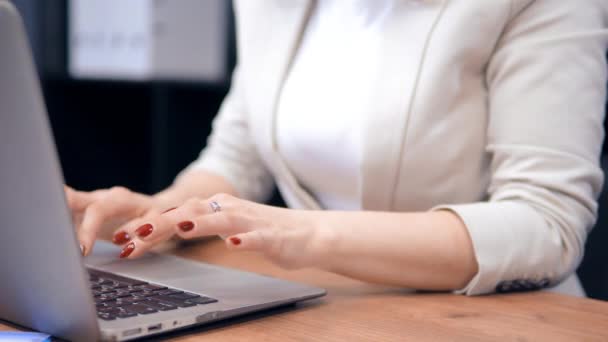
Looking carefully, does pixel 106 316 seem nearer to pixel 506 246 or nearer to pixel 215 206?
pixel 215 206

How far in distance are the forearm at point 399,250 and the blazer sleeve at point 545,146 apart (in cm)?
2

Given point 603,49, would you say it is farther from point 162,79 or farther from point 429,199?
point 162,79

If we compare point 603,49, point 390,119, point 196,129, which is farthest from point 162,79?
point 603,49

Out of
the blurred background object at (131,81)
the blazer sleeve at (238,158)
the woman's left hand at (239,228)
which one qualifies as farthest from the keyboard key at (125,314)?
the blurred background object at (131,81)

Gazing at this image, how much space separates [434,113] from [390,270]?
26cm

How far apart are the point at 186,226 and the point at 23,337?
179mm

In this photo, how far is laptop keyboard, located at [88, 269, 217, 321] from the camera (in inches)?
23.7

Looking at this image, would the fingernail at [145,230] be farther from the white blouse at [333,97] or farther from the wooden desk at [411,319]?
the white blouse at [333,97]

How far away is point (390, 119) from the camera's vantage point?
99 centimetres

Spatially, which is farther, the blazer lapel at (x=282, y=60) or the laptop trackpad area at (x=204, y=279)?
the blazer lapel at (x=282, y=60)

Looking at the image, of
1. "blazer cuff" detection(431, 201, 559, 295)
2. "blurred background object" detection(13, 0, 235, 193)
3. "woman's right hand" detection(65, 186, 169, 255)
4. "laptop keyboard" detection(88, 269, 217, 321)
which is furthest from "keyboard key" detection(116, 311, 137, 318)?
"blurred background object" detection(13, 0, 235, 193)

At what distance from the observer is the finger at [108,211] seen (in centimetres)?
85

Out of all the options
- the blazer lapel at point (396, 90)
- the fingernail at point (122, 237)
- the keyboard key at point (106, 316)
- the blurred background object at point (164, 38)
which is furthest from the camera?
the blurred background object at point (164, 38)

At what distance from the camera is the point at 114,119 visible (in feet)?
8.32
